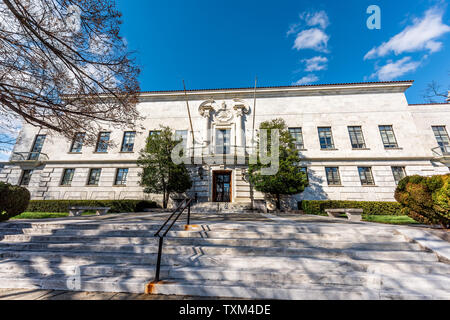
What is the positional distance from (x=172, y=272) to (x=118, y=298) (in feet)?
2.70

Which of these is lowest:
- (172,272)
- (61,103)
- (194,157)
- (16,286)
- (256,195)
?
(16,286)

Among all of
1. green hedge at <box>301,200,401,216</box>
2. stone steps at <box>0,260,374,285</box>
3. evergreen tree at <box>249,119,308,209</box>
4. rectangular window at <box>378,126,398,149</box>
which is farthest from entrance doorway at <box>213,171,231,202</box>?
rectangular window at <box>378,126,398,149</box>

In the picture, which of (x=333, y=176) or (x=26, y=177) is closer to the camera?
(x=333, y=176)

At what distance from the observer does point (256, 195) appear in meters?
14.7

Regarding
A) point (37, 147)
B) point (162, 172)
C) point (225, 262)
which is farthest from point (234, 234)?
point (37, 147)

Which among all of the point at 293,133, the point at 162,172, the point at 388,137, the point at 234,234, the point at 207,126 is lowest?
the point at 234,234

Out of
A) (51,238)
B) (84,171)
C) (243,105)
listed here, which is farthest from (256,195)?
(84,171)

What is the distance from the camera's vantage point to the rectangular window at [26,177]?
16950mm

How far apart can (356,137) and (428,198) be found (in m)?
12.8

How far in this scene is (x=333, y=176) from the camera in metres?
15.0

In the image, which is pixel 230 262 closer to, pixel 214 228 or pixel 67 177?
pixel 214 228

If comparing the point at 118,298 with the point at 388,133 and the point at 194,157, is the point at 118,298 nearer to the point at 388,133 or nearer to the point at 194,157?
the point at 194,157

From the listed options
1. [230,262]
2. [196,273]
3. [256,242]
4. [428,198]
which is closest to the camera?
[196,273]

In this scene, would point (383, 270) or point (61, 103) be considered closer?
point (383, 270)
